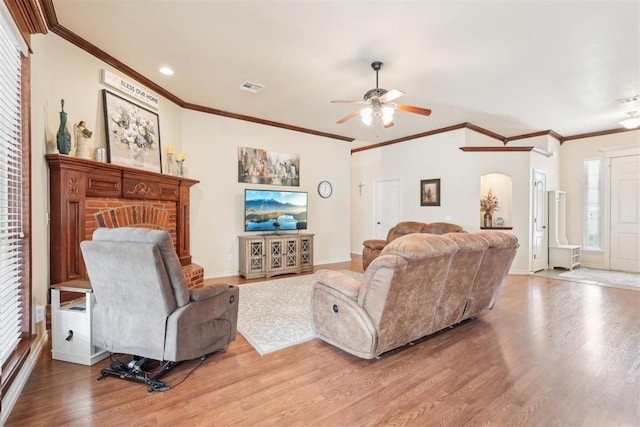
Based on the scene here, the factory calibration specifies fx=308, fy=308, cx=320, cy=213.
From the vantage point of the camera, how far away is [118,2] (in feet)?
8.61

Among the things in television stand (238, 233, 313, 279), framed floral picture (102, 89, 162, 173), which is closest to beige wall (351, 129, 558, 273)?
television stand (238, 233, 313, 279)

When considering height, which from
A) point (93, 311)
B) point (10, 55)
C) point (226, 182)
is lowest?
point (93, 311)

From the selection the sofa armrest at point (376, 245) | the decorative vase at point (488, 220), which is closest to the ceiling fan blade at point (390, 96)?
the sofa armrest at point (376, 245)

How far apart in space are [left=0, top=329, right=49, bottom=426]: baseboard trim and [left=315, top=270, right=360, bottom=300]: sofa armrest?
2.10m

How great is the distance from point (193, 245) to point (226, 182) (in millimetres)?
1226

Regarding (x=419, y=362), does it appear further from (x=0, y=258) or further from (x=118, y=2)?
(x=118, y=2)

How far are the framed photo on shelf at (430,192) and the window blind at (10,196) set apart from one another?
6.33 metres

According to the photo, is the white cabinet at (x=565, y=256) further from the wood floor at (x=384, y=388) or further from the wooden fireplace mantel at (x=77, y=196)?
the wooden fireplace mantel at (x=77, y=196)

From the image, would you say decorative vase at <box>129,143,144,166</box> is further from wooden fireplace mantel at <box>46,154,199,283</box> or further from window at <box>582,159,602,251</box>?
window at <box>582,159,602,251</box>

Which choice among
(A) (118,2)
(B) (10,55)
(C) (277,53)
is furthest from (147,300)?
(C) (277,53)

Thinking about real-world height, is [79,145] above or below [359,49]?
below

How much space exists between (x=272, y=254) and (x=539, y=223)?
5.48 meters

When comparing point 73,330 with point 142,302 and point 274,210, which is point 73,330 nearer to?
point 142,302

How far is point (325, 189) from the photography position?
6.83 m
